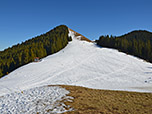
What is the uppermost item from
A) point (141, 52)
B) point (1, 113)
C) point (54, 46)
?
point (54, 46)

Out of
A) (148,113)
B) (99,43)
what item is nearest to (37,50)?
(99,43)

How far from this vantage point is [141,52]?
253 ft

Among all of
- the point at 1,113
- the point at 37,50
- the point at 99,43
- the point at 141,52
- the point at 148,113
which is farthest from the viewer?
the point at 99,43

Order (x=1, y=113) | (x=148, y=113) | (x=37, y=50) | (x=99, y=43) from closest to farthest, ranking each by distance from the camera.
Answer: (x=148, y=113) < (x=1, y=113) < (x=37, y=50) < (x=99, y=43)

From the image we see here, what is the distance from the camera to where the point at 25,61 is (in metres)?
59.0

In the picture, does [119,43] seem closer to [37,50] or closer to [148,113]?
[37,50]

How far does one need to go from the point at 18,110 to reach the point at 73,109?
459 cm

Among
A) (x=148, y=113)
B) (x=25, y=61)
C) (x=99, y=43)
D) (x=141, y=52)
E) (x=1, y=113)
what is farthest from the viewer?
(x=99, y=43)

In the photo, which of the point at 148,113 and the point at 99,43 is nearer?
the point at 148,113

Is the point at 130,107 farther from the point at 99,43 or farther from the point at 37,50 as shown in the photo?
the point at 99,43

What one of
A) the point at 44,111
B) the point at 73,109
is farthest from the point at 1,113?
the point at 73,109

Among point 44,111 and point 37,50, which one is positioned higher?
point 37,50

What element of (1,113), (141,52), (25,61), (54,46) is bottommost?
(1,113)

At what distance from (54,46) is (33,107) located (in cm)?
7041
